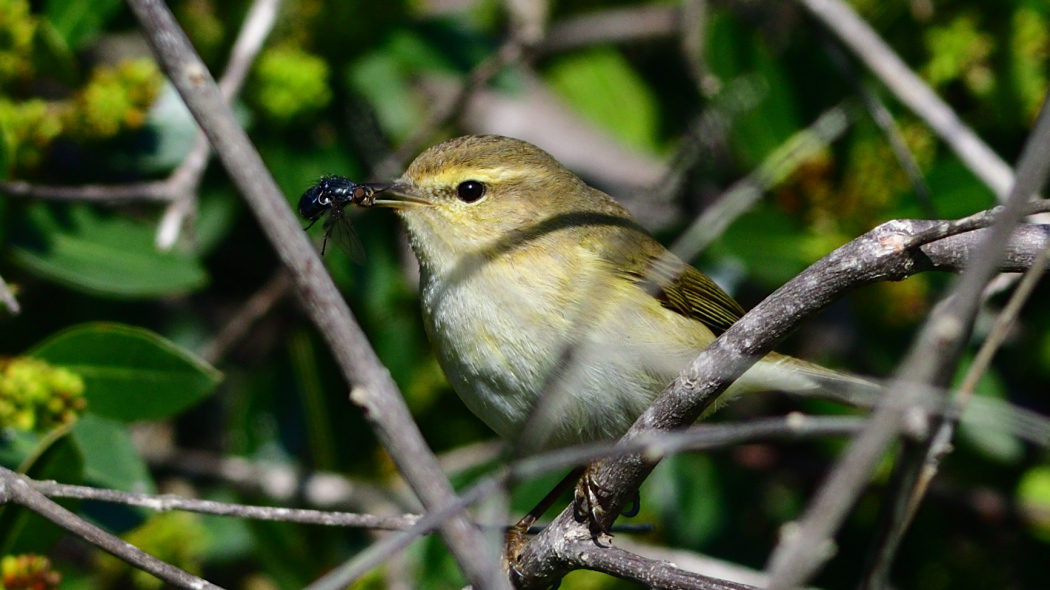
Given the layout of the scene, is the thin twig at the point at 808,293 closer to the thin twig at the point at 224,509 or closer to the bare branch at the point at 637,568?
the bare branch at the point at 637,568

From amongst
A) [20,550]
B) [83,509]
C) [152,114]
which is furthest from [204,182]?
[20,550]

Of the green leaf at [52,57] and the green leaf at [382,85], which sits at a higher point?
the green leaf at [382,85]

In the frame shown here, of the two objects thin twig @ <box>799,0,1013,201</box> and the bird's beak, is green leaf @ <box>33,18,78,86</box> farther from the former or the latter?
thin twig @ <box>799,0,1013,201</box>

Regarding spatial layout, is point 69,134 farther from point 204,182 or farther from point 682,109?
point 682,109

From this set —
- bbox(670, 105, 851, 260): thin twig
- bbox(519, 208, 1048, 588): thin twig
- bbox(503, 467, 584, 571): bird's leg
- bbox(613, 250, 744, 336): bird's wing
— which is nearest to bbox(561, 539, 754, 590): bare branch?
bbox(519, 208, 1048, 588): thin twig

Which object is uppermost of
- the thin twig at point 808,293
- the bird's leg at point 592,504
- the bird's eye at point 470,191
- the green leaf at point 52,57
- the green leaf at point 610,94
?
the green leaf at point 610,94

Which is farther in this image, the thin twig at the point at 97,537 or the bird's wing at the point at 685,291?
the bird's wing at the point at 685,291

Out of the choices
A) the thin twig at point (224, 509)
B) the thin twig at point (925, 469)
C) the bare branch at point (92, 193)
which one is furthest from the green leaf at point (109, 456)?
the thin twig at point (925, 469)
